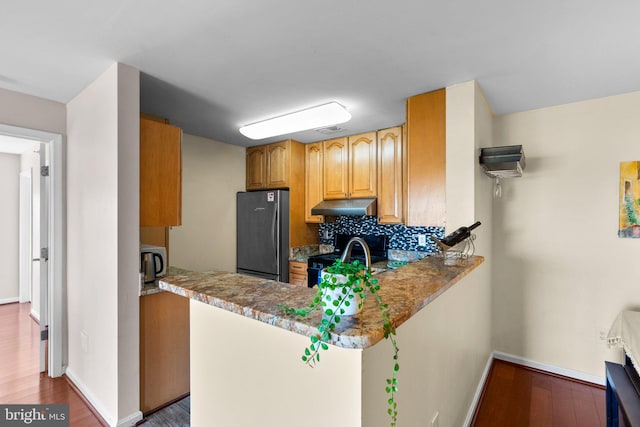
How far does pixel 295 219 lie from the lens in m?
3.74

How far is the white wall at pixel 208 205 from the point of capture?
3.42 meters

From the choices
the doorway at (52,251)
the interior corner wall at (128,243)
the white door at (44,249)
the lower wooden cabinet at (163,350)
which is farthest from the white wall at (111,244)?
the white door at (44,249)

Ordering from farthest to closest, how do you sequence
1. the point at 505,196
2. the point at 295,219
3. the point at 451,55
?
1. the point at 295,219
2. the point at 505,196
3. the point at 451,55

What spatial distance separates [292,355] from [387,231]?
2758mm

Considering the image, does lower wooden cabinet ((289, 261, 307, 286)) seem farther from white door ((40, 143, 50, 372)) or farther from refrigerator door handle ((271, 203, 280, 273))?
white door ((40, 143, 50, 372))

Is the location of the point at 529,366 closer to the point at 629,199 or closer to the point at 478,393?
the point at 478,393

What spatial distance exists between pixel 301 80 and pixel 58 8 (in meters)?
1.29

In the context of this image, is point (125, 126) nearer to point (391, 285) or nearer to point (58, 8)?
point (58, 8)

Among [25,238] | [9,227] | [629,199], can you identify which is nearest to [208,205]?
[25,238]

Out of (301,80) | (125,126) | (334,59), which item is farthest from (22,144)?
(334,59)

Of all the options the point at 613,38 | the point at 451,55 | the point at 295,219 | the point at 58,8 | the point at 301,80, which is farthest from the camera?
the point at 295,219

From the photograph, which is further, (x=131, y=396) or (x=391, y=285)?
(x=131, y=396)

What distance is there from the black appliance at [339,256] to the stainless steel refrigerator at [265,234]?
1.31ft

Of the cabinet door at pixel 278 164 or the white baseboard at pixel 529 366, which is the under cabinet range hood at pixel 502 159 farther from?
the cabinet door at pixel 278 164
